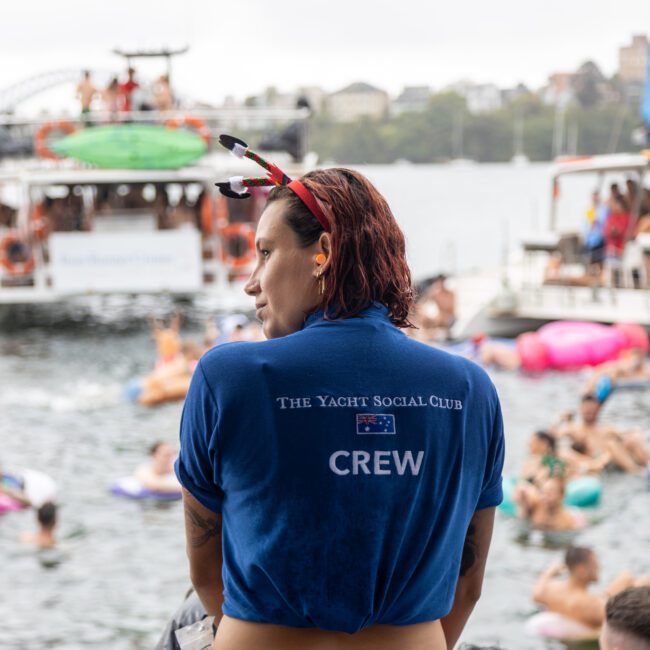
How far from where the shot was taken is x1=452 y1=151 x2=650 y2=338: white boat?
1762 centimetres

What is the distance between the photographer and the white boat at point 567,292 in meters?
17.6

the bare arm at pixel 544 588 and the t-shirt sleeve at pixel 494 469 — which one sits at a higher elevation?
the t-shirt sleeve at pixel 494 469

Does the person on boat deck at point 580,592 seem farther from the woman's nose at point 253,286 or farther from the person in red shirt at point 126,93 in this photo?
the person in red shirt at point 126,93

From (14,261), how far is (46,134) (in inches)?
98.1

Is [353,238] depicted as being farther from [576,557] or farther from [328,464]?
[576,557]

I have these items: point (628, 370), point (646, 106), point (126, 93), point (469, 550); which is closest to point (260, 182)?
point (469, 550)

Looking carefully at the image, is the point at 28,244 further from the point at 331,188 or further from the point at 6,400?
the point at 331,188

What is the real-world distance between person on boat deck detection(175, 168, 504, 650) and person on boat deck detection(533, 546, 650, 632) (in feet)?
18.2

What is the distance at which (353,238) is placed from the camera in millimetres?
1948

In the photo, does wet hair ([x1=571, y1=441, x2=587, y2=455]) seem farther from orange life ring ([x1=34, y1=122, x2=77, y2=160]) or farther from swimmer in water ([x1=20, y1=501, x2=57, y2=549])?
orange life ring ([x1=34, y1=122, x2=77, y2=160])

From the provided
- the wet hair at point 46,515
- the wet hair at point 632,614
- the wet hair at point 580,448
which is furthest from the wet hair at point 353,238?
the wet hair at point 580,448

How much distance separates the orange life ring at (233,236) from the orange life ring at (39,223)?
337cm

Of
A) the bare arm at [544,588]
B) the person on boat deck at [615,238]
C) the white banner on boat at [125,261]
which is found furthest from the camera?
the white banner on boat at [125,261]

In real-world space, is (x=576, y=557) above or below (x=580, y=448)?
above
